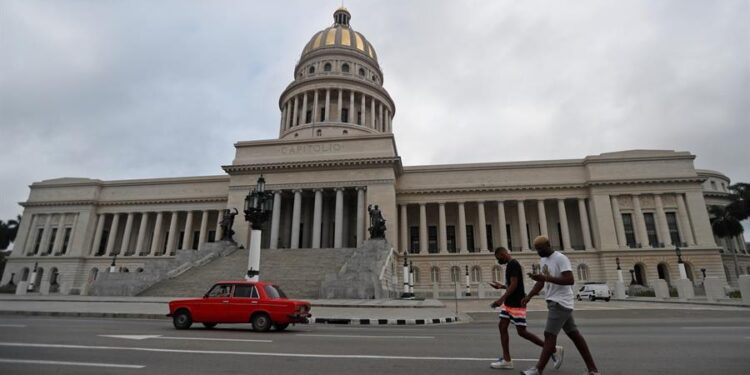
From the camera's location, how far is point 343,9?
68875mm

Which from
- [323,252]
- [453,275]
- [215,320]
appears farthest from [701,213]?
[215,320]

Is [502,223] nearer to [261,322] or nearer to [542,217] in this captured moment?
[542,217]

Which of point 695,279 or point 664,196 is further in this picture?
point 664,196

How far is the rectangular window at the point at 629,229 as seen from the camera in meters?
41.3

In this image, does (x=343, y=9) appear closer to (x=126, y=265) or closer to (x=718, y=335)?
(x=126, y=265)

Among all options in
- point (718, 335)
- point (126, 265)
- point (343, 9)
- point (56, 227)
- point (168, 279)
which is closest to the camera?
point (718, 335)

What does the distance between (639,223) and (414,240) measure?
2387 centimetres

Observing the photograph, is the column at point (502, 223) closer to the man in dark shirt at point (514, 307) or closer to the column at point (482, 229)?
the column at point (482, 229)

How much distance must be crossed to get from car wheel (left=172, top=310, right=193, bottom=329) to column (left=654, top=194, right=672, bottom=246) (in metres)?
45.4

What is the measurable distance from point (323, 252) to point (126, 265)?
103ft

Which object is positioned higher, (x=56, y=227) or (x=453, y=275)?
(x=56, y=227)

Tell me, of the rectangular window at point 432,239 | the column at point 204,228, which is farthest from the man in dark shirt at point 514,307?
the column at point 204,228

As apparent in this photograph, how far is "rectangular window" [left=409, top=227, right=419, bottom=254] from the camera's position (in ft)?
151

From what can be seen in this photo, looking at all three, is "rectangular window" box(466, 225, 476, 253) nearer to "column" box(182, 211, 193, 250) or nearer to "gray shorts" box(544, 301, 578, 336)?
"column" box(182, 211, 193, 250)
